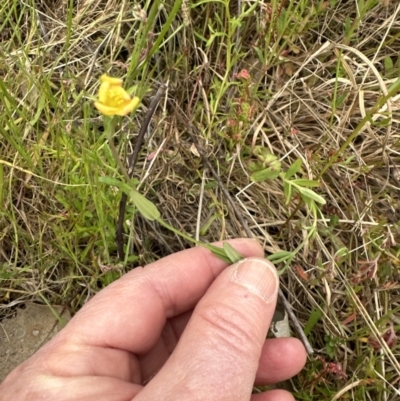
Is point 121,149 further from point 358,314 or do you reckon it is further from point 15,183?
point 358,314

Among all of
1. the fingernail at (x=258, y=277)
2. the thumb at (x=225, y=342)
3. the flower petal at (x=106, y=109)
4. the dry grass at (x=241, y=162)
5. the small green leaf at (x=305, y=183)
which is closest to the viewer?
the flower petal at (x=106, y=109)

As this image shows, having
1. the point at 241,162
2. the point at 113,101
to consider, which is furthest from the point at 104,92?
the point at 241,162

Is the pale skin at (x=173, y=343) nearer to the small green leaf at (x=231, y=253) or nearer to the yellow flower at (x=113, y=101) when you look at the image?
the small green leaf at (x=231, y=253)

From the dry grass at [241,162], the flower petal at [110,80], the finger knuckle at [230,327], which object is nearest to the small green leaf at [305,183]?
the dry grass at [241,162]

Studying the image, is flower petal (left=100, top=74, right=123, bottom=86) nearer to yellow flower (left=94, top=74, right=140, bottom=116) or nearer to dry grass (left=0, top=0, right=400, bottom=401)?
yellow flower (left=94, top=74, right=140, bottom=116)

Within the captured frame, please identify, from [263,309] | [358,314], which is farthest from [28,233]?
[358,314]

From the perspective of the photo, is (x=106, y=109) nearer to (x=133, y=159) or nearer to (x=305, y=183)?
(x=133, y=159)
